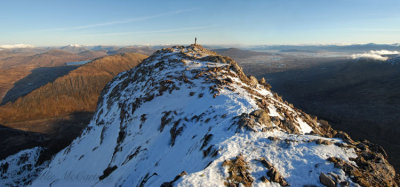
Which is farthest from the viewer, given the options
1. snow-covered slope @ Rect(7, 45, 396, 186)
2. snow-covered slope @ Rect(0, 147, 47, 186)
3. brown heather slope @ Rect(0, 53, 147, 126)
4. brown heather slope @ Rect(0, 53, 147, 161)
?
brown heather slope @ Rect(0, 53, 147, 126)

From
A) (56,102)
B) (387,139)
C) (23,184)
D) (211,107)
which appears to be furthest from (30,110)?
(387,139)

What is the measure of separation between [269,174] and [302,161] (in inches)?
96.1

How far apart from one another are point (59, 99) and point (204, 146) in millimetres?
115496

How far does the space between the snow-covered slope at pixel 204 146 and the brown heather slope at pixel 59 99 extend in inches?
3027

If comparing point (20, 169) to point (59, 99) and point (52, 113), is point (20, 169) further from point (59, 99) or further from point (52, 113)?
point (59, 99)

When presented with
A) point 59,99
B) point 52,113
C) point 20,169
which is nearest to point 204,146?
point 20,169

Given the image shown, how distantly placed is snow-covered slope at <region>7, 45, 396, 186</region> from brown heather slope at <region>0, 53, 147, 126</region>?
252ft

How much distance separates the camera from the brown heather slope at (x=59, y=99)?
87500mm

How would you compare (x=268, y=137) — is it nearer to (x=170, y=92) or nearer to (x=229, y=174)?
(x=229, y=174)

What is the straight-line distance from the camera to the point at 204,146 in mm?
11695

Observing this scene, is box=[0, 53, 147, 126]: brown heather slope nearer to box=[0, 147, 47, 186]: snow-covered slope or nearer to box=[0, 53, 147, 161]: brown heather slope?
box=[0, 53, 147, 161]: brown heather slope

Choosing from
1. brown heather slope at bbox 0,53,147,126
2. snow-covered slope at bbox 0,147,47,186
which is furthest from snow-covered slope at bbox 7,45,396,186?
brown heather slope at bbox 0,53,147,126

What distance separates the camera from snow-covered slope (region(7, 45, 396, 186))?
30.0 feet

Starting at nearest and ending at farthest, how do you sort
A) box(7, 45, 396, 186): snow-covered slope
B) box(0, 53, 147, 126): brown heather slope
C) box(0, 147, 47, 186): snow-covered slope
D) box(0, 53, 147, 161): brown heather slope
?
box(7, 45, 396, 186): snow-covered slope
box(0, 147, 47, 186): snow-covered slope
box(0, 53, 147, 161): brown heather slope
box(0, 53, 147, 126): brown heather slope
